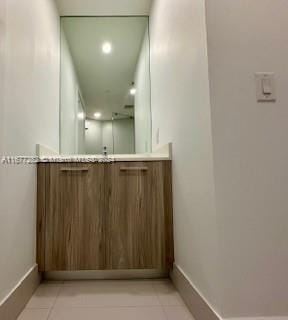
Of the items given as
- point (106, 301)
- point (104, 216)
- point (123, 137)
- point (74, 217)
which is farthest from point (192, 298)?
point (123, 137)

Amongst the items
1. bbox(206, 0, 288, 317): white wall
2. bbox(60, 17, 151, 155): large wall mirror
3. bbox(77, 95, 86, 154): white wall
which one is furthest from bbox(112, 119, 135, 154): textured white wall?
bbox(206, 0, 288, 317): white wall

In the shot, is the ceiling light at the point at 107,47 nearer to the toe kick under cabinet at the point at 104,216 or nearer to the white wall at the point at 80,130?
the white wall at the point at 80,130

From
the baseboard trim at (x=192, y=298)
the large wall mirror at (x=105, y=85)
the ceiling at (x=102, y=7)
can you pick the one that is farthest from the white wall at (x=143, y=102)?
the baseboard trim at (x=192, y=298)

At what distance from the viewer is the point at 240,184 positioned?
3.74 ft

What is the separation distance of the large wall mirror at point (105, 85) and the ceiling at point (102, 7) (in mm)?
99

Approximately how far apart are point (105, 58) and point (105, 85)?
0.32 m

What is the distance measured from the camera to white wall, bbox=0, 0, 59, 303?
4.53ft

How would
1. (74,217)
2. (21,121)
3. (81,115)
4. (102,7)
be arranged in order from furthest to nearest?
(81,115)
(102,7)
(74,217)
(21,121)

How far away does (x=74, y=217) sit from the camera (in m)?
2.00

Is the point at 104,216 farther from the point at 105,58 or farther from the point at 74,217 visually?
the point at 105,58

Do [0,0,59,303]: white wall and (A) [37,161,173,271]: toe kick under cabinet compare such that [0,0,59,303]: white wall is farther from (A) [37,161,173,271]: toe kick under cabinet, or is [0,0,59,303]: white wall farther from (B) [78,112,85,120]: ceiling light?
(B) [78,112,85,120]: ceiling light

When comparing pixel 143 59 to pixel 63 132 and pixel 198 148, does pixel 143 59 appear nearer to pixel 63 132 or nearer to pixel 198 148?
pixel 63 132

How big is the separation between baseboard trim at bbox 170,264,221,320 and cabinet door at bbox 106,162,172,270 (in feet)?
0.59

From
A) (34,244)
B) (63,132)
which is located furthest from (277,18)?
(63,132)
